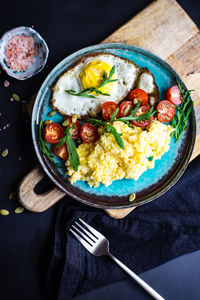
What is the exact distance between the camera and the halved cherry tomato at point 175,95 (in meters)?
3.57

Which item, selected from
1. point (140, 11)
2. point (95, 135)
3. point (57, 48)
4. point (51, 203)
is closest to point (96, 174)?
point (95, 135)

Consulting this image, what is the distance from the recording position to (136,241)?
3.77m

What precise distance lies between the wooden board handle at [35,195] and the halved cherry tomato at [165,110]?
148cm

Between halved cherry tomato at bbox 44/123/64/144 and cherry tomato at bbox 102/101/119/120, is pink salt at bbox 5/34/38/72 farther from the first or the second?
cherry tomato at bbox 102/101/119/120

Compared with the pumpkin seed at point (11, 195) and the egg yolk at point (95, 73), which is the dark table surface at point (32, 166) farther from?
the egg yolk at point (95, 73)

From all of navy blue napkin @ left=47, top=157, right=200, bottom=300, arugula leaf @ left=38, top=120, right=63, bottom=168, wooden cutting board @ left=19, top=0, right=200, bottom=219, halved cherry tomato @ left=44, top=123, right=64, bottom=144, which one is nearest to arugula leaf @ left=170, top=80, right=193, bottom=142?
wooden cutting board @ left=19, top=0, right=200, bottom=219

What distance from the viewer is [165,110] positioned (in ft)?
11.6

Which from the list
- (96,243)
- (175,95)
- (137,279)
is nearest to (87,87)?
(175,95)

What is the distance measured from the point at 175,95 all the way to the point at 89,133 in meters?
1.13

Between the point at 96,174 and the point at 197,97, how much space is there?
5.36 feet

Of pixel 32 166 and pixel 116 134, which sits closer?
pixel 116 134

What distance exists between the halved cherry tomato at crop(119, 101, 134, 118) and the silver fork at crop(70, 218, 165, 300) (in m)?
1.38

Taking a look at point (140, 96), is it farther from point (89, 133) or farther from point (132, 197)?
point (132, 197)

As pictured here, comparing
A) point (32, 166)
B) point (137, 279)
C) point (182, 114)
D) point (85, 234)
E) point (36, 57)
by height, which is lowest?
point (137, 279)
